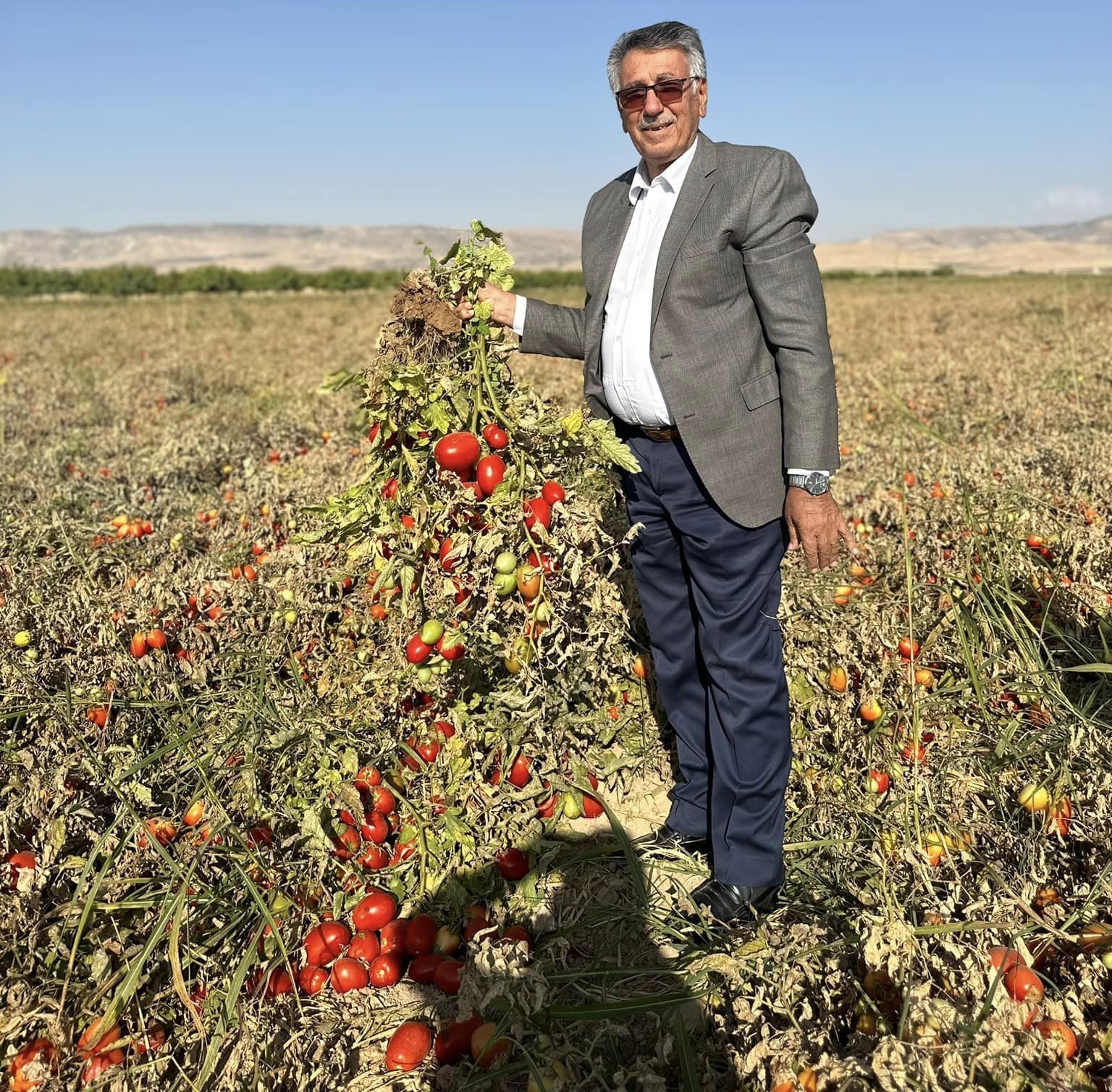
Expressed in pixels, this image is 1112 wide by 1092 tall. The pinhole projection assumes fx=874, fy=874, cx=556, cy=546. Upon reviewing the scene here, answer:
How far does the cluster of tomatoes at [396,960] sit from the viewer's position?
91.6 inches

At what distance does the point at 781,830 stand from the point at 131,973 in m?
1.92

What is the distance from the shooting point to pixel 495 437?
2.64m

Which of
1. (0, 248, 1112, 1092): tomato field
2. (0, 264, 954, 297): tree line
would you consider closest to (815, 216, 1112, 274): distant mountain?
(0, 264, 954, 297): tree line

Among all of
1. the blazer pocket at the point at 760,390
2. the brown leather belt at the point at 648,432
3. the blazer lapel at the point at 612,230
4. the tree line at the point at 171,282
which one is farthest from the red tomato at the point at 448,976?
the tree line at the point at 171,282

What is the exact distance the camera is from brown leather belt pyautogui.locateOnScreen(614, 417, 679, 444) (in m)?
2.75

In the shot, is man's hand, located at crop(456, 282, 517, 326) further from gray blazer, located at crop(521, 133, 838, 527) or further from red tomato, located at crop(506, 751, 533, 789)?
red tomato, located at crop(506, 751, 533, 789)

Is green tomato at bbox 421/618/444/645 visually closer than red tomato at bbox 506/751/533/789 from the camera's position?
Yes

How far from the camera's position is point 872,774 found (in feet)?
10.2

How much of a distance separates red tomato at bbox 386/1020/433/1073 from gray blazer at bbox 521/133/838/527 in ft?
5.55

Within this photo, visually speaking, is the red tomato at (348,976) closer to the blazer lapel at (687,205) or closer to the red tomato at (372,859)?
the red tomato at (372,859)

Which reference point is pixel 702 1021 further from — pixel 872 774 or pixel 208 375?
pixel 208 375

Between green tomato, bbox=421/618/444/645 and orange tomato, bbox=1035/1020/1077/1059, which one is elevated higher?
green tomato, bbox=421/618/444/645

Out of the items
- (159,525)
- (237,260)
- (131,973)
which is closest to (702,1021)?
(131,973)

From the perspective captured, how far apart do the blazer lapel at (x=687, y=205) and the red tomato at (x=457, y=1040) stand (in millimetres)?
2082
